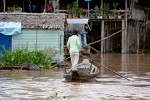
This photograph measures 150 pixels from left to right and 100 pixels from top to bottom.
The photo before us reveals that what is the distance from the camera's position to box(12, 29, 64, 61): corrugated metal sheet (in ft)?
71.9

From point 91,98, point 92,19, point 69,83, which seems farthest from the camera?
point 92,19

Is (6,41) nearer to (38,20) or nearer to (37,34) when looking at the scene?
(37,34)

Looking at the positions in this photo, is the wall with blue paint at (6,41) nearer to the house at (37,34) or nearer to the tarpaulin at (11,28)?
the house at (37,34)

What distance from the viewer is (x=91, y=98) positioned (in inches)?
473

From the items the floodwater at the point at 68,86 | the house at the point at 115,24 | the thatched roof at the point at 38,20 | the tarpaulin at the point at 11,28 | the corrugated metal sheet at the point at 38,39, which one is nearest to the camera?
the floodwater at the point at 68,86

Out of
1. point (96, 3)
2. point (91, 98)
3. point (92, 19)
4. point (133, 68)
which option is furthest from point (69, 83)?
point (96, 3)

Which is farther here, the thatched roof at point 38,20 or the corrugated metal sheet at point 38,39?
the corrugated metal sheet at point 38,39

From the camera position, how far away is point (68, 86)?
1438 cm

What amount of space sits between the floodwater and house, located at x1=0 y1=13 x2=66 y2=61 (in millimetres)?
2757

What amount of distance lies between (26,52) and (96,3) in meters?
14.1

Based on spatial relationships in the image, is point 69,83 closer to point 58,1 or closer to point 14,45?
point 14,45

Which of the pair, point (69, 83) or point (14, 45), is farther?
point (14, 45)

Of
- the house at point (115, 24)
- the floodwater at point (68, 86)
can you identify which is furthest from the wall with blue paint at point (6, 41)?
the house at point (115, 24)

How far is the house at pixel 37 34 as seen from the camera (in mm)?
21828
